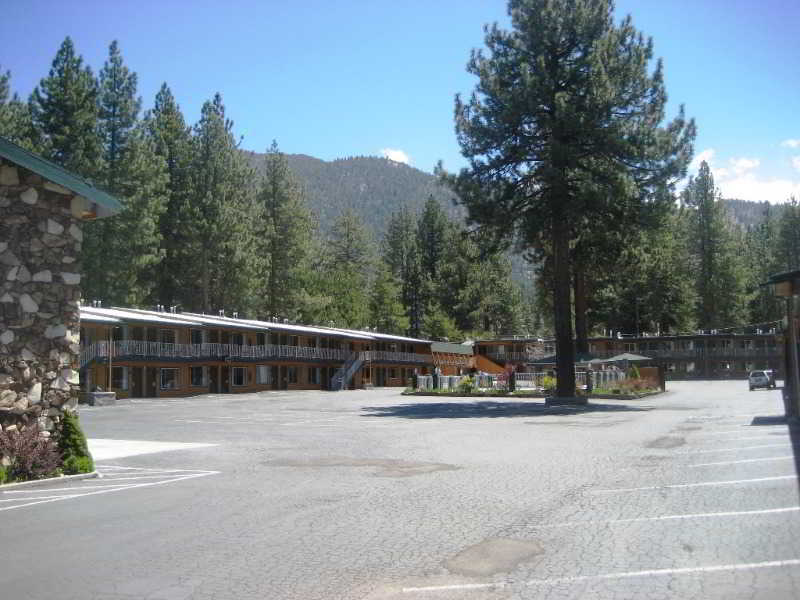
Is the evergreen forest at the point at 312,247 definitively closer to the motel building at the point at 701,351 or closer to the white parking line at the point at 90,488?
the motel building at the point at 701,351

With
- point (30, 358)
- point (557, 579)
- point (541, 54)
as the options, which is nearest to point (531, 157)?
point (541, 54)

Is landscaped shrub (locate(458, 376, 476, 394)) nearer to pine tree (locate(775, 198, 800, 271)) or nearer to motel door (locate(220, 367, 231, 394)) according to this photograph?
motel door (locate(220, 367, 231, 394))

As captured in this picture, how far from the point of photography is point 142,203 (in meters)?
54.9

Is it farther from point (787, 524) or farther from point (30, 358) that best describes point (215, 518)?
point (787, 524)

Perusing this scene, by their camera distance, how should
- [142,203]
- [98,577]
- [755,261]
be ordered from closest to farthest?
1. [98,577]
2. [142,203]
3. [755,261]

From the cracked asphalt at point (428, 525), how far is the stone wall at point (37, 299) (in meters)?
1.49

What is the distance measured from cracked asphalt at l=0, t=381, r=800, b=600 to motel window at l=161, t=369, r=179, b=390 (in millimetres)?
35116

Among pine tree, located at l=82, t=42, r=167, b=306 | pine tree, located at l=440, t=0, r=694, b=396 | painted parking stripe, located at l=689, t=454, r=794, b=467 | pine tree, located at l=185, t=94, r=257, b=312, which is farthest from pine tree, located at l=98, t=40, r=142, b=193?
painted parking stripe, located at l=689, t=454, r=794, b=467

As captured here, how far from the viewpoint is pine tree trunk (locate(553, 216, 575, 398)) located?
3394 cm

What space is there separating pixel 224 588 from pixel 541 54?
3130cm

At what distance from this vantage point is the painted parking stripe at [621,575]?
19.7 feet

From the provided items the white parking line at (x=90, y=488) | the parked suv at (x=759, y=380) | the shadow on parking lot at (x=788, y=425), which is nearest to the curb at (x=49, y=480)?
the white parking line at (x=90, y=488)

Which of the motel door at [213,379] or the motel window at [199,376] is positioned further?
the motel door at [213,379]

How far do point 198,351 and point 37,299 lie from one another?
132 feet
